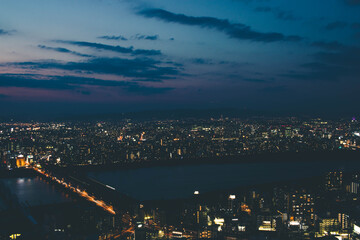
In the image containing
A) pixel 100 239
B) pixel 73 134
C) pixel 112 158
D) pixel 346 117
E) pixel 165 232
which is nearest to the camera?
pixel 100 239

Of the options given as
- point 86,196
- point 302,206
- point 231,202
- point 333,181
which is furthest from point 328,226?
point 86,196

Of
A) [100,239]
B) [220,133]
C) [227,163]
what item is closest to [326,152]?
[227,163]

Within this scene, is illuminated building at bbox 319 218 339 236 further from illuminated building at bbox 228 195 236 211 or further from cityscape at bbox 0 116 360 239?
illuminated building at bbox 228 195 236 211

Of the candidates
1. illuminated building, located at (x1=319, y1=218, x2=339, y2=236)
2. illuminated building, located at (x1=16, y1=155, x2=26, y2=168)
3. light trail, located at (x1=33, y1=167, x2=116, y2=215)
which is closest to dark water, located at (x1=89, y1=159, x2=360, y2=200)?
light trail, located at (x1=33, y1=167, x2=116, y2=215)

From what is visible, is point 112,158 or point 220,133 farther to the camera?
point 220,133

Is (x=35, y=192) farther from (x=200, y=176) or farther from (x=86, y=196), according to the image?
(x=200, y=176)

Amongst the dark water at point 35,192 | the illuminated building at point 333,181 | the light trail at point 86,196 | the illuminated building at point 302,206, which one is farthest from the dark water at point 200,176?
the illuminated building at point 302,206

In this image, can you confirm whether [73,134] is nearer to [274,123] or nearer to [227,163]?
[227,163]
